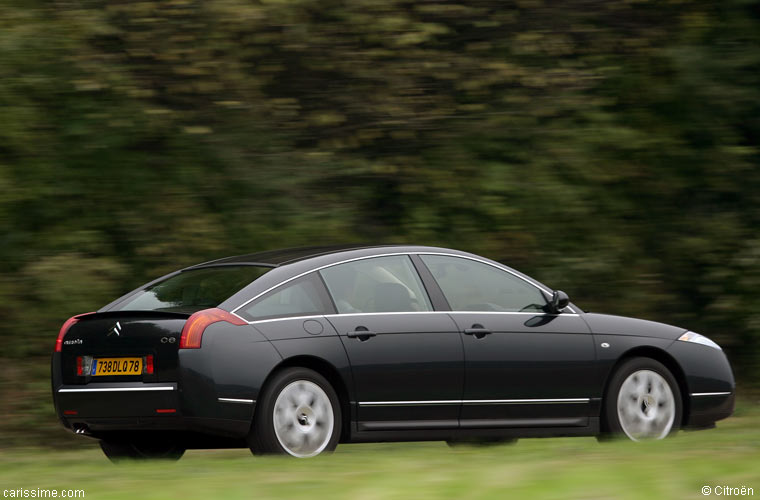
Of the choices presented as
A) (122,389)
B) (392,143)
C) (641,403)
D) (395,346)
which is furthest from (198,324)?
(392,143)

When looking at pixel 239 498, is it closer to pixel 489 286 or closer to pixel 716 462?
pixel 716 462

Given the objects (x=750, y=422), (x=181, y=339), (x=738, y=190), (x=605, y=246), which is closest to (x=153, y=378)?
(x=181, y=339)

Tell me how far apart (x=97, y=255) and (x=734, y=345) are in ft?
25.4

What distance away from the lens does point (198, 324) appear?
26.2ft

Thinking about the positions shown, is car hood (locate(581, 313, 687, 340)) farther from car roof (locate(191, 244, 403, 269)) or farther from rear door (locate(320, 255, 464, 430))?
car roof (locate(191, 244, 403, 269))

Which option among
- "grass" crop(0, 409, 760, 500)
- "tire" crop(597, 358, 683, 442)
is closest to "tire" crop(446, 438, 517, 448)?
"tire" crop(597, 358, 683, 442)

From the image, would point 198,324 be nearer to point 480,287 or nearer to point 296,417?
point 296,417

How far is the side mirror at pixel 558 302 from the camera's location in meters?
9.41

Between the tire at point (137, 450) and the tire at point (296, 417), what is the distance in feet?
3.97

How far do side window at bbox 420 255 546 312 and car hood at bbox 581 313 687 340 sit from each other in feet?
1.36

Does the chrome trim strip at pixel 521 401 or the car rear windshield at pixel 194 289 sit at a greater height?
the car rear windshield at pixel 194 289

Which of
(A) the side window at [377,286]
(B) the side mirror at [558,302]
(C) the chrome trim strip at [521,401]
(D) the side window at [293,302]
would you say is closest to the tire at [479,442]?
(C) the chrome trim strip at [521,401]

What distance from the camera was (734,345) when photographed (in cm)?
1569

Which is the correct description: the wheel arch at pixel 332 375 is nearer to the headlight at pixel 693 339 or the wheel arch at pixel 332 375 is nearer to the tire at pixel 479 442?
the tire at pixel 479 442
